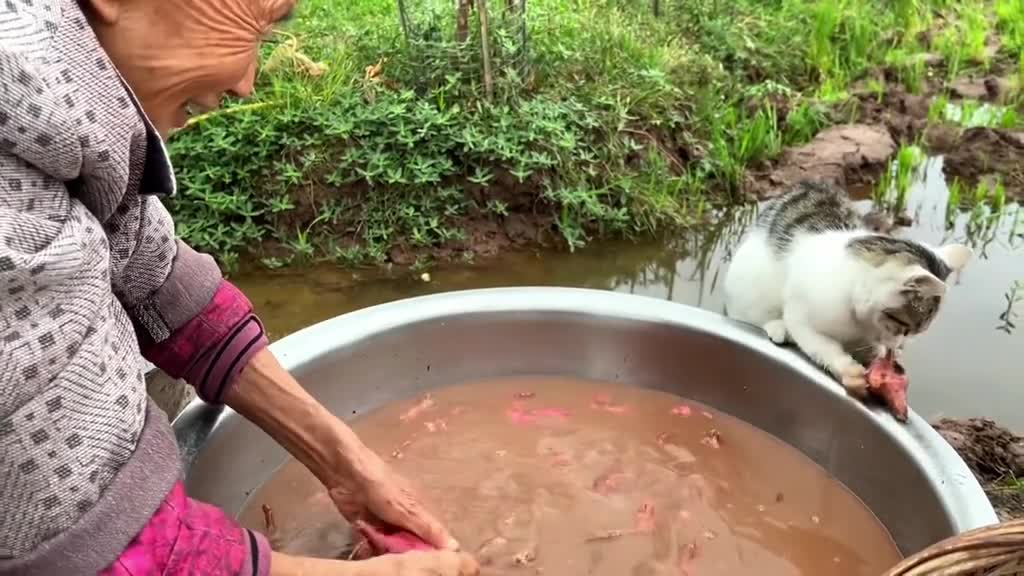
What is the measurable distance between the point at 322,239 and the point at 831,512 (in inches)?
88.4

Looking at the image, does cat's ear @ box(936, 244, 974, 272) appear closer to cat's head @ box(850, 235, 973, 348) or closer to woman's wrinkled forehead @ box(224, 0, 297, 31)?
cat's head @ box(850, 235, 973, 348)

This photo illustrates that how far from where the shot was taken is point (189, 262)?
5.01 feet

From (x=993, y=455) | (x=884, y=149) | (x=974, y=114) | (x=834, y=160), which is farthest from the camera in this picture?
(x=974, y=114)

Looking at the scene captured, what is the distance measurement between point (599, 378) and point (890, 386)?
2.03 ft

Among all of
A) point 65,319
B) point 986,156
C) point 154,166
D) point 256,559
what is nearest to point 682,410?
point 256,559

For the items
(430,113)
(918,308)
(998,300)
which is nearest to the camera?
(918,308)

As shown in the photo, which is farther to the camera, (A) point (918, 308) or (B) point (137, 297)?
(A) point (918, 308)

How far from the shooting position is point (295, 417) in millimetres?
1559

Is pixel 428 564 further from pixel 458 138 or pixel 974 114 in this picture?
pixel 974 114

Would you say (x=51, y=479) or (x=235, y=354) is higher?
(x=51, y=479)

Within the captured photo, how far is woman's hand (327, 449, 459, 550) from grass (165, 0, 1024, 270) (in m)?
1.93

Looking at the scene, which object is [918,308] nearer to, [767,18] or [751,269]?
[751,269]

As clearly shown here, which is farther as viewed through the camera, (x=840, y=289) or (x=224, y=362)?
(x=840, y=289)

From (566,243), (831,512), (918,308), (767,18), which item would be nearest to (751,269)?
(918,308)
